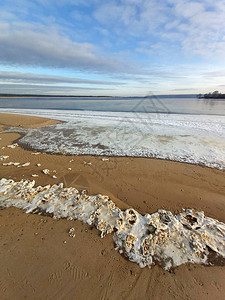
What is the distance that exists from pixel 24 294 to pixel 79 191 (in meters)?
2.45

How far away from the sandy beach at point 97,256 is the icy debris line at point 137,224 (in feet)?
0.54

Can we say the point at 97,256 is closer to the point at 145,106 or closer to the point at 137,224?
the point at 137,224

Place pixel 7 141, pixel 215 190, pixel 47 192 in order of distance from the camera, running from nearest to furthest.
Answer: pixel 47 192 → pixel 215 190 → pixel 7 141

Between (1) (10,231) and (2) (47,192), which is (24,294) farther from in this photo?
(2) (47,192)

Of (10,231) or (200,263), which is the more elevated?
(200,263)

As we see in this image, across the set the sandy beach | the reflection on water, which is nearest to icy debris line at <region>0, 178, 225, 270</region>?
the sandy beach

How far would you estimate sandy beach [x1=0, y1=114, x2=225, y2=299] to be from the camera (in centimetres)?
213

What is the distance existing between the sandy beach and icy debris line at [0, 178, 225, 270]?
17 cm

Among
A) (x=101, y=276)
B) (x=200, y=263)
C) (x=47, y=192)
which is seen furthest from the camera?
(x=47, y=192)

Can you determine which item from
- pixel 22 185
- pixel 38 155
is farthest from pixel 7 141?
pixel 22 185

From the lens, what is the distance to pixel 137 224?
3.17 m

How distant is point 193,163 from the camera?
240 inches

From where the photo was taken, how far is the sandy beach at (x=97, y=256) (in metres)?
2.13

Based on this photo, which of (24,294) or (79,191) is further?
(79,191)
